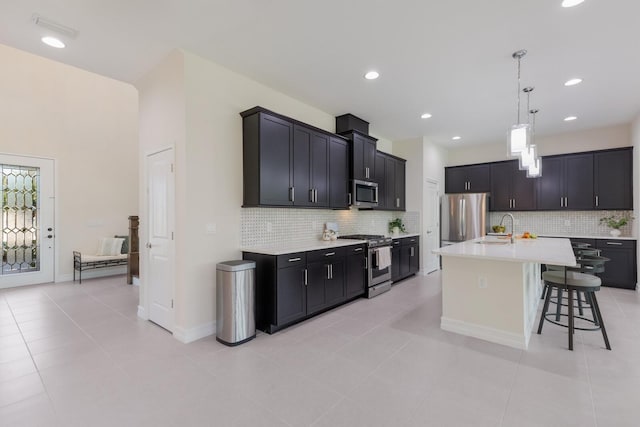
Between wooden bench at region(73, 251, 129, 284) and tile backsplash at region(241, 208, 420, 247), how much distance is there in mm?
3662

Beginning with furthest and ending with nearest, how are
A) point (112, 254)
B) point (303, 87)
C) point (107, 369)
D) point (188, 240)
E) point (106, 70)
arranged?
point (112, 254), point (303, 87), point (106, 70), point (188, 240), point (107, 369)

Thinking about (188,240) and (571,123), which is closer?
(188,240)

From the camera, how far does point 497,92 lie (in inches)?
161

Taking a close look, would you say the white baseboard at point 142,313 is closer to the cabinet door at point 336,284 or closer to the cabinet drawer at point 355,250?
the cabinet door at point 336,284

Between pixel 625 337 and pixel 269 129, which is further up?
pixel 269 129

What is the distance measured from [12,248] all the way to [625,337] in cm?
893

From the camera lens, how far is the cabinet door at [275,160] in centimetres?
344

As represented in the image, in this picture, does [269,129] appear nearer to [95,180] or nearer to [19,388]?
[19,388]

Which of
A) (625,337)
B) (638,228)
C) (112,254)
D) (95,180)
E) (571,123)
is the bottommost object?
(625,337)

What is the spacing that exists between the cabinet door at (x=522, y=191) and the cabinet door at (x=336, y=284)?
4647 millimetres

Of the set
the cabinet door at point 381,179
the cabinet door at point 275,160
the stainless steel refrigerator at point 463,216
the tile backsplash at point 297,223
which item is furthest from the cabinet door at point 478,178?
the cabinet door at point 275,160

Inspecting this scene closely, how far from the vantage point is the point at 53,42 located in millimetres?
2854

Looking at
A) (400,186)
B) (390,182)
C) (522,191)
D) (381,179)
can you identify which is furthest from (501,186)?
(381,179)

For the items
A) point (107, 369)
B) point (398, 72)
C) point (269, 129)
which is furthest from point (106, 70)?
point (398, 72)
